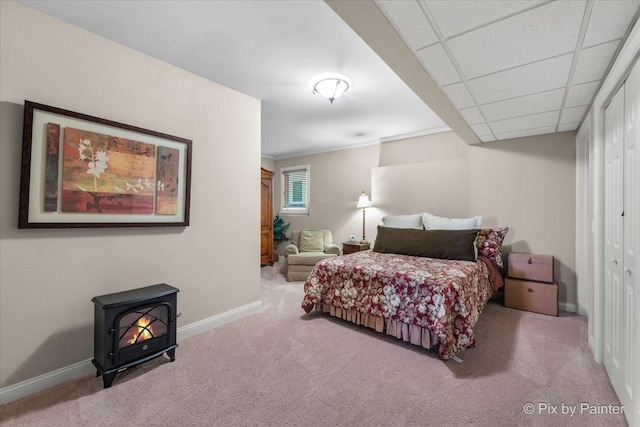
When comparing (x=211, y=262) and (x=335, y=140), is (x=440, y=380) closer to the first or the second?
(x=211, y=262)

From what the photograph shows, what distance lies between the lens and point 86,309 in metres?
2.00

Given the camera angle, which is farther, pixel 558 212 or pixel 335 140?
pixel 335 140

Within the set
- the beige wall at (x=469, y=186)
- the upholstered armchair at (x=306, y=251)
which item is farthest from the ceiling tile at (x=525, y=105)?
the upholstered armchair at (x=306, y=251)

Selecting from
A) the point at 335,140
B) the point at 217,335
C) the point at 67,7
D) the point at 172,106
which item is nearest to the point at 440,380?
the point at 217,335

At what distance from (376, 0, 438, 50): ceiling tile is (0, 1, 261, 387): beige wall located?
201 cm

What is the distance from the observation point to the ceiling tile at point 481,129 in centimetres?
315

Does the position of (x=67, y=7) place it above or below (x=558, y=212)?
above

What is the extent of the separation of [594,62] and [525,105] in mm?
768

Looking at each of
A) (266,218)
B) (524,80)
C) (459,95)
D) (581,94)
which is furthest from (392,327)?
(266,218)

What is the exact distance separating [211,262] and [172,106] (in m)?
1.53

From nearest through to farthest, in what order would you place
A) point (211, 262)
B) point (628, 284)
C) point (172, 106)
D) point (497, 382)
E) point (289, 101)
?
point (628, 284) → point (497, 382) → point (172, 106) → point (211, 262) → point (289, 101)

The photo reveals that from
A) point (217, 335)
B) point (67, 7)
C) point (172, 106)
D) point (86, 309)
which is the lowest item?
point (217, 335)

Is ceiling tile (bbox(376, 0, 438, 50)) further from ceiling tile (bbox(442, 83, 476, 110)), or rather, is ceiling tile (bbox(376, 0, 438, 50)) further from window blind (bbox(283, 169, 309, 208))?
window blind (bbox(283, 169, 309, 208))

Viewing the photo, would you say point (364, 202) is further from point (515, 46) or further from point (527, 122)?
point (515, 46)
